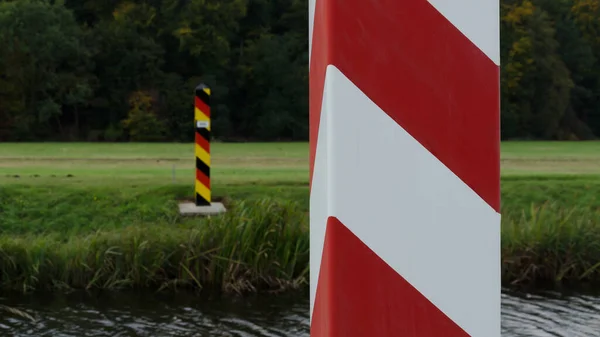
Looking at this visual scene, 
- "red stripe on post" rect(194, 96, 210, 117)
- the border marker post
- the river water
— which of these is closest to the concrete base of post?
the border marker post

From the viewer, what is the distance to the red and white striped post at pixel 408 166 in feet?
2.96

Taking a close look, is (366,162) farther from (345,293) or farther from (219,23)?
(219,23)

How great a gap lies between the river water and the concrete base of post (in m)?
1.97

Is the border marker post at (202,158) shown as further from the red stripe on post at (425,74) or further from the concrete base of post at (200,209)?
the red stripe on post at (425,74)

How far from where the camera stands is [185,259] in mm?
6949

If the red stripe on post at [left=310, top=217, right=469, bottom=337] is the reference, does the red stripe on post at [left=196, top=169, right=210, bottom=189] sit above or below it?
below

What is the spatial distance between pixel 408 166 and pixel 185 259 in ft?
20.2

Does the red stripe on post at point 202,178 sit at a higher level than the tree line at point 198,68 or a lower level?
lower

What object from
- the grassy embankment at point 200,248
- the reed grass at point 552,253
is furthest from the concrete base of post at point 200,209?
the reed grass at point 552,253

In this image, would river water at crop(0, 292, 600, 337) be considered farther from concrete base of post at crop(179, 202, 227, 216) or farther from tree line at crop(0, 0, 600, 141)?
tree line at crop(0, 0, 600, 141)

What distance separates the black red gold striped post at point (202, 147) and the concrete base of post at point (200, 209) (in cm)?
9

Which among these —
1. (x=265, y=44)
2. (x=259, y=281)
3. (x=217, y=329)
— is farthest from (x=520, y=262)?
(x=265, y=44)

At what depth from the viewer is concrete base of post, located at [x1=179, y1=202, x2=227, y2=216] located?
866 cm

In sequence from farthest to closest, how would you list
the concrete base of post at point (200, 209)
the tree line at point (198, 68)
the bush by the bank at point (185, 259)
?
the tree line at point (198, 68) → the concrete base of post at point (200, 209) → the bush by the bank at point (185, 259)
